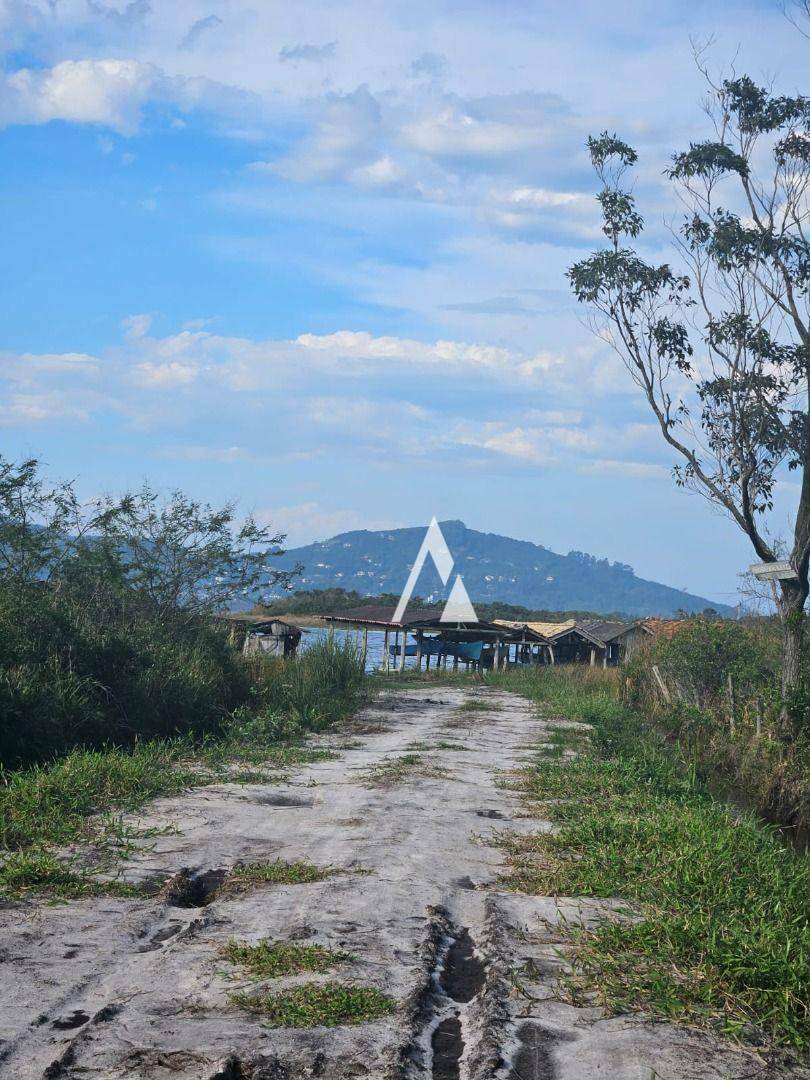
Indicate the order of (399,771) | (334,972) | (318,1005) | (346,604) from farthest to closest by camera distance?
(346,604) < (399,771) < (334,972) < (318,1005)

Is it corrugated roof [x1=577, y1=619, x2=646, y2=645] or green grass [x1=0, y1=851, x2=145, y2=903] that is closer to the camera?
green grass [x1=0, y1=851, x2=145, y2=903]

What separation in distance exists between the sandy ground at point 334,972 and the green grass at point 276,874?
0.30 ft

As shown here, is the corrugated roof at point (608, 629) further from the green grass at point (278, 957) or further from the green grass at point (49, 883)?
the green grass at point (278, 957)

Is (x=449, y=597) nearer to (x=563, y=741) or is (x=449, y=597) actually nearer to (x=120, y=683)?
(x=563, y=741)

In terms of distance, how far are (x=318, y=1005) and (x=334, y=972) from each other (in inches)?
16.2

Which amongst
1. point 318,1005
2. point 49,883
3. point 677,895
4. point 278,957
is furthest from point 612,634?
point 318,1005

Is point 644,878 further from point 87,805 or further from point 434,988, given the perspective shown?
point 87,805

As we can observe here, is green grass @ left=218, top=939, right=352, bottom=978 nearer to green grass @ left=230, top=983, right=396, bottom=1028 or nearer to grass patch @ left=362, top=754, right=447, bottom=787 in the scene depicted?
green grass @ left=230, top=983, right=396, bottom=1028

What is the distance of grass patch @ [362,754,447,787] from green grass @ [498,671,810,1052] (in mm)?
967

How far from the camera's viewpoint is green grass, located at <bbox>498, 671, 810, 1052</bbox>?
3.95 meters

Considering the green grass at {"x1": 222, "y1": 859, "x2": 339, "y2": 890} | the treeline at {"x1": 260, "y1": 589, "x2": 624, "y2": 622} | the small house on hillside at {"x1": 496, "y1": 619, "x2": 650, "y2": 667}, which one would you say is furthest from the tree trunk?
the treeline at {"x1": 260, "y1": 589, "x2": 624, "y2": 622}

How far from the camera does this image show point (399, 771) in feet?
31.7

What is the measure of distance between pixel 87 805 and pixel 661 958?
→ 424 cm

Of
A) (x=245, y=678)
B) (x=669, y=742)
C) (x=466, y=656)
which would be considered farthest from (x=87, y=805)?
(x=466, y=656)
